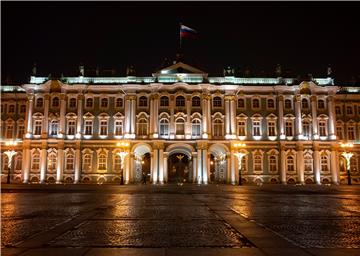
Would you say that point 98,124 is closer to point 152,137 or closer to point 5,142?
point 152,137

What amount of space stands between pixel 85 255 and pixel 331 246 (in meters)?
4.24

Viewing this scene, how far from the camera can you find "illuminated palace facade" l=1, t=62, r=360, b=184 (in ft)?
178

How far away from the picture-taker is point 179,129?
5522 cm

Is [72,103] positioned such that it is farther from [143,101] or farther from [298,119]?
[298,119]

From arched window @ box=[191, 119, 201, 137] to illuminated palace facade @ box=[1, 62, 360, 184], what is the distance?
0.45 ft

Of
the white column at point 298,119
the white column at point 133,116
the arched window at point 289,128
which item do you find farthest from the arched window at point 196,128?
the white column at point 298,119

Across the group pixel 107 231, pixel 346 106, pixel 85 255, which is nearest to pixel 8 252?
pixel 85 255

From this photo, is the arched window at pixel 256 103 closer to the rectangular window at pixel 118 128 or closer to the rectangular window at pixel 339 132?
the rectangular window at pixel 339 132

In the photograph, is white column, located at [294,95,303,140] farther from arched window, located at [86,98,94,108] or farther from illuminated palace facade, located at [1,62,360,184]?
arched window, located at [86,98,94,108]

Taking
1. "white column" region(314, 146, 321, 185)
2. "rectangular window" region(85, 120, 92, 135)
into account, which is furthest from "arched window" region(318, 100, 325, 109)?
"rectangular window" region(85, 120, 92, 135)

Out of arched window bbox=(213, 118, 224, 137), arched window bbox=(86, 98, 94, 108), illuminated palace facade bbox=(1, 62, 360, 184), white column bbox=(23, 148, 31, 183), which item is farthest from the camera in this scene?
arched window bbox=(86, 98, 94, 108)

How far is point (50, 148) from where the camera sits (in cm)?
5500

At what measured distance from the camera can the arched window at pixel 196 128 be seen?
55062 mm

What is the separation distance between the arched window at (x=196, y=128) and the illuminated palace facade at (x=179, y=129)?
0.14 meters
